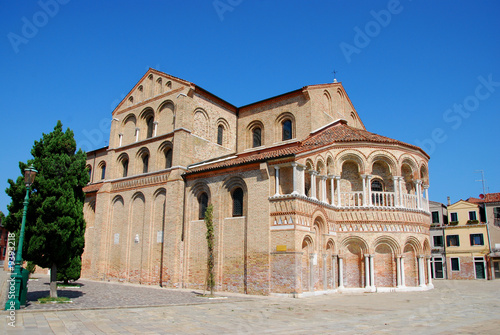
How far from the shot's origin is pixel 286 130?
25422 millimetres

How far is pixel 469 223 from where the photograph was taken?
39156mm

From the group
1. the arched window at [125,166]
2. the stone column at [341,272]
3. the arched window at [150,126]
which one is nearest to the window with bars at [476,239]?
the stone column at [341,272]

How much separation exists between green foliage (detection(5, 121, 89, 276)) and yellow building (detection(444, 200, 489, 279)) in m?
37.4

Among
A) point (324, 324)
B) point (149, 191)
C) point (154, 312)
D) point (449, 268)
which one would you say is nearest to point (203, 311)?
point (154, 312)

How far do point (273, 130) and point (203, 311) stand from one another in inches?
603

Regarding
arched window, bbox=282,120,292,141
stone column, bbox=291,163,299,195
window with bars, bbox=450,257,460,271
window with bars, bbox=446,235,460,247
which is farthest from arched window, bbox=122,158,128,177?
window with bars, bbox=450,257,460,271

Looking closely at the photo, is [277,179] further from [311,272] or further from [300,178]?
[311,272]

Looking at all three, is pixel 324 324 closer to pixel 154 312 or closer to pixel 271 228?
pixel 154 312

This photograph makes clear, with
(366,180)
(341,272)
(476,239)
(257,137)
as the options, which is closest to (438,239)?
(476,239)

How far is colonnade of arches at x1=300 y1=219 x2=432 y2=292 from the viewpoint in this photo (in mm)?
20406

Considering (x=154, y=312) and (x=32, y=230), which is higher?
(x=32, y=230)

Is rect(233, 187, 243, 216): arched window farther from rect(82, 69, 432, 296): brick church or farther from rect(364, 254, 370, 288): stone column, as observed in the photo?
rect(364, 254, 370, 288): stone column

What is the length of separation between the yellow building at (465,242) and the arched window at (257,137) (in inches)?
1010

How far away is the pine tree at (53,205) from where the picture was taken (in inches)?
520
